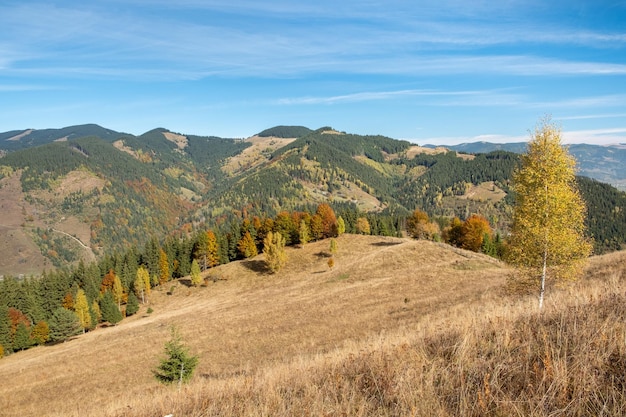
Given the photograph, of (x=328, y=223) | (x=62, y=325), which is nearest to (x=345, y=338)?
(x=62, y=325)

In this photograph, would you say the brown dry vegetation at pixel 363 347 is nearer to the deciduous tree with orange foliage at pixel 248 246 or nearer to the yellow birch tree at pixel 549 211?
the yellow birch tree at pixel 549 211

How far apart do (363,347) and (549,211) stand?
1622 centimetres

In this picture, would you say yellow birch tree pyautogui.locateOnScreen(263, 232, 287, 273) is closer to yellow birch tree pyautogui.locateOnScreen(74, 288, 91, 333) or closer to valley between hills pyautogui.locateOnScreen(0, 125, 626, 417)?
valley between hills pyautogui.locateOnScreen(0, 125, 626, 417)

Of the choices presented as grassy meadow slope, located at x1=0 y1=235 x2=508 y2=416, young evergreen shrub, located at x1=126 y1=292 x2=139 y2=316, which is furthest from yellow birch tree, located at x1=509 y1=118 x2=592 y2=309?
young evergreen shrub, located at x1=126 y1=292 x2=139 y2=316

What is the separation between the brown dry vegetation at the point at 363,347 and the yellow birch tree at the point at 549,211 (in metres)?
1.71

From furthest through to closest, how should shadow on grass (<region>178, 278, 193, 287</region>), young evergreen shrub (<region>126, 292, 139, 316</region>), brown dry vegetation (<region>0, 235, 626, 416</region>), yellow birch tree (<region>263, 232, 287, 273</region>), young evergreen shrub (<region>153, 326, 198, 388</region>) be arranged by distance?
shadow on grass (<region>178, 278, 193, 287</region>) < yellow birch tree (<region>263, 232, 287, 273</region>) < young evergreen shrub (<region>126, 292, 139, 316</region>) < young evergreen shrub (<region>153, 326, 198, 388</region>) < brown dry vegetation (<region>0, 235, 626, 416</region>)

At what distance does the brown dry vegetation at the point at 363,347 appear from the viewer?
455 centimetres

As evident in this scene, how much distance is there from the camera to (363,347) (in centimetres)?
814

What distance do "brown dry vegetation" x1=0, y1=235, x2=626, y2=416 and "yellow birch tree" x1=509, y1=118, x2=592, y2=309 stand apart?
1.71 meters

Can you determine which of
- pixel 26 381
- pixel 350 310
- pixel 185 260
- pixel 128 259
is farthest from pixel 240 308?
pixel 128 259

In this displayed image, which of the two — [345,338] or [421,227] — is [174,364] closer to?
[345,338]

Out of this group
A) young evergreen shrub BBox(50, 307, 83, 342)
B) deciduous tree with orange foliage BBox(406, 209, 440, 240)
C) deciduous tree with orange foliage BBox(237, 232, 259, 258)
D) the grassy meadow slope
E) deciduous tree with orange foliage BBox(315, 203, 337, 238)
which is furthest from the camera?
deciduous tree with orange foliage BBox(406, 209, 440, 240)

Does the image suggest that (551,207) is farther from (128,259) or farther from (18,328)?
(128,259)

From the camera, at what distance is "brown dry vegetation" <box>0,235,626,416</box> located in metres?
4.55
